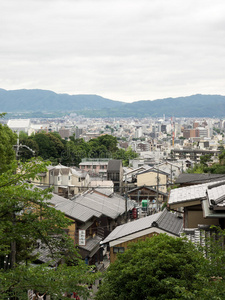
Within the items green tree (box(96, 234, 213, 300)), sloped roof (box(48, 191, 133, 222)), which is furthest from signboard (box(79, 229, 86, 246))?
green tree (box(96, 234, 213, 300))

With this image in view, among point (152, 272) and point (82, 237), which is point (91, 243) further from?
point (152, 272)

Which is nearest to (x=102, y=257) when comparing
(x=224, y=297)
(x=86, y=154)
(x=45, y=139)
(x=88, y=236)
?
(x=88, y=236)

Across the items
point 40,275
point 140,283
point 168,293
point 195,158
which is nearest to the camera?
point 40,275

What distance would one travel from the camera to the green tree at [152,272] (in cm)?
761

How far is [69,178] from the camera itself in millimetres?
42469

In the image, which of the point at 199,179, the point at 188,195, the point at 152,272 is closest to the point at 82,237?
the point at 199,179

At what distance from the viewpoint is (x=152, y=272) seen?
26.0 feet

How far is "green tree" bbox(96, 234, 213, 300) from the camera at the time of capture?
7609mm

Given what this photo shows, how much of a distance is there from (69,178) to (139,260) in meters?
34.4

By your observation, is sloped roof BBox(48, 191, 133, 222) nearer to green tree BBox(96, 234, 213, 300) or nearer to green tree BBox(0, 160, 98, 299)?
green tree BBox(96, 234, 213, 300)

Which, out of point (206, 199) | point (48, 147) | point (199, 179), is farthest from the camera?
point (48, 147)

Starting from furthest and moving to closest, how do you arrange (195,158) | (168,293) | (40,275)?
(195,158)
(168,293)
(40,275)

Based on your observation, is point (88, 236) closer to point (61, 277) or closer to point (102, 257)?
point (102, 257)

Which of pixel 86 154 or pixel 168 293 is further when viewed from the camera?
pixel 86 154
